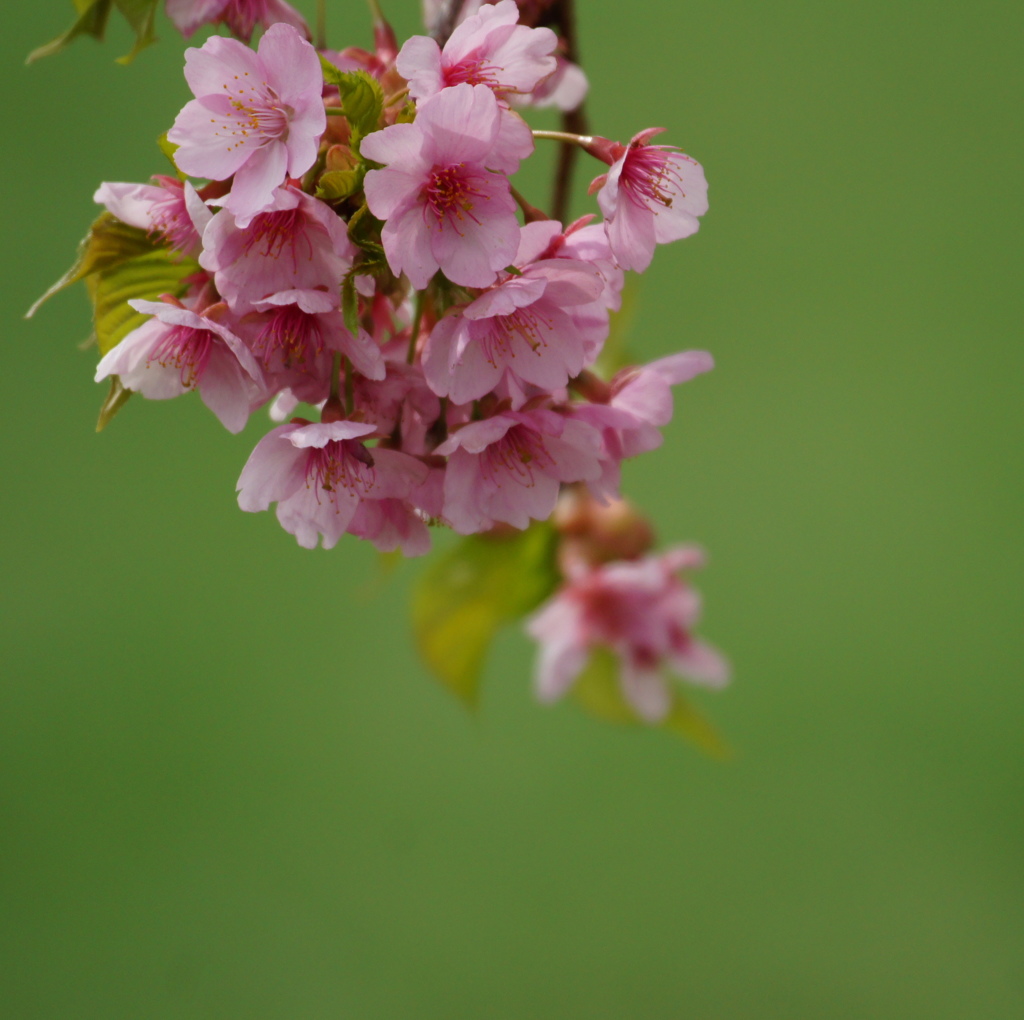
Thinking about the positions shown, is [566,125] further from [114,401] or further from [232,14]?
[114,401]

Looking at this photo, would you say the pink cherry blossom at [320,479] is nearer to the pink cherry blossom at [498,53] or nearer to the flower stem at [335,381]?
the flower stem at [335,381]

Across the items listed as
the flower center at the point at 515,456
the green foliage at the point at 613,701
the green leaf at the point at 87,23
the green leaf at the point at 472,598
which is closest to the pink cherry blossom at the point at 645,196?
the flower center at the point at 515,456

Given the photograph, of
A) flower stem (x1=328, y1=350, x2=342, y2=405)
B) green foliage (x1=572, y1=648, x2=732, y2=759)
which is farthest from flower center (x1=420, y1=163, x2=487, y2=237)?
green foliage (x1=572, y1=648, x2=732, y2=759)

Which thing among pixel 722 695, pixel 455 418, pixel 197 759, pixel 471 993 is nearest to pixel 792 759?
pixel 722 695

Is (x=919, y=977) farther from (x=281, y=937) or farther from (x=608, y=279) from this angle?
(x=608, y=279)

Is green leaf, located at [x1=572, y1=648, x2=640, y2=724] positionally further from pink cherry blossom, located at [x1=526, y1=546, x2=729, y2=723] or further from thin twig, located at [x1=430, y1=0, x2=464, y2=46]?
thin twig, located at [x1=430, y1=0, x2=464, y2=46]

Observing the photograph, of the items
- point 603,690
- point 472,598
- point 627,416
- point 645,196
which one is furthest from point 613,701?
point 645,196
